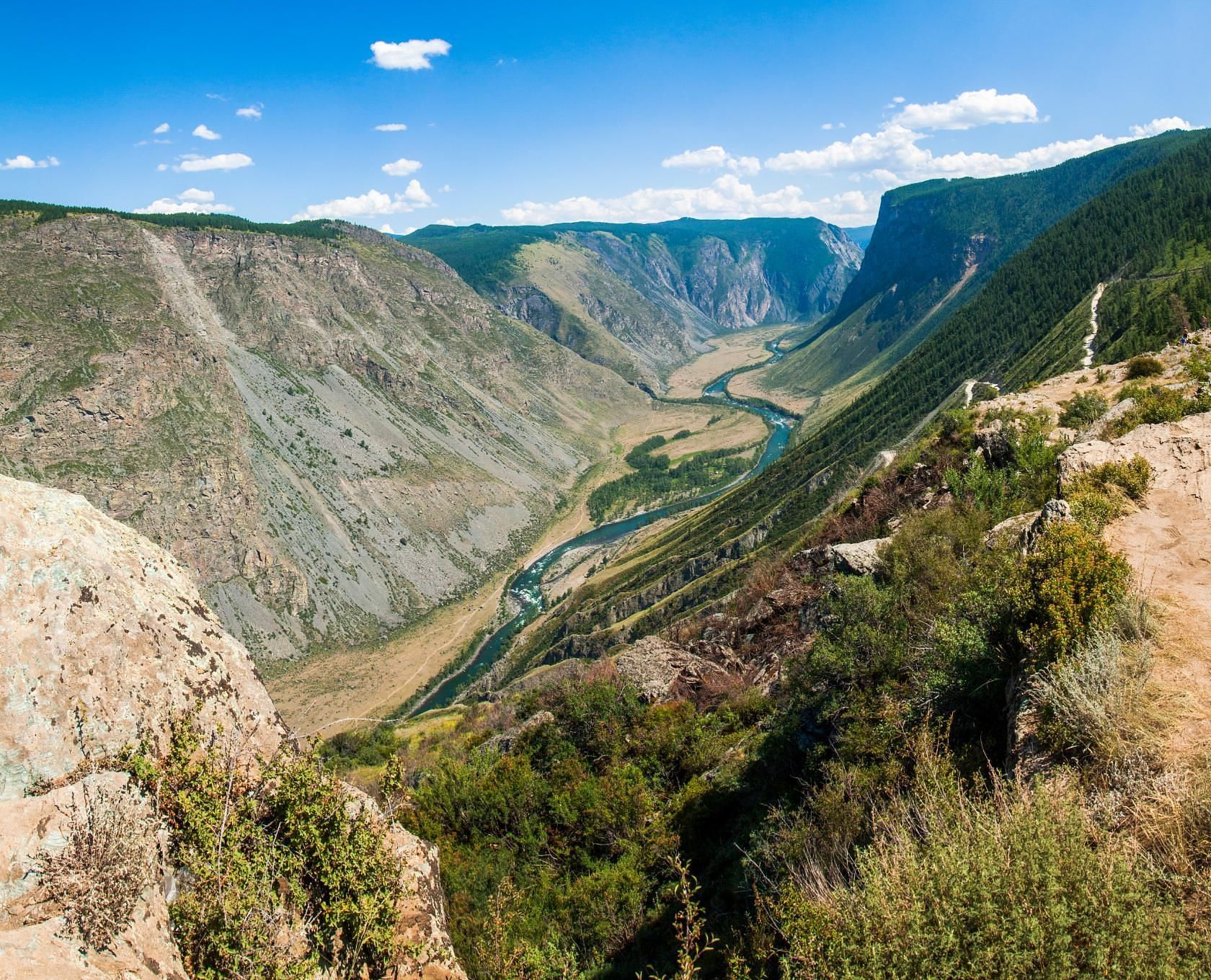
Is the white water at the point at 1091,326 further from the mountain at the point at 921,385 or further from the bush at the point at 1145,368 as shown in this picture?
the bush at the point at 1145,368

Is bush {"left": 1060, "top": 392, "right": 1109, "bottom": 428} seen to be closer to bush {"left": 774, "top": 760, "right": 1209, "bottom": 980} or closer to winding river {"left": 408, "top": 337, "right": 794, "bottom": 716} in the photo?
bush {"left": 774, "top": 760, "right": 1209, "bottom": 980}

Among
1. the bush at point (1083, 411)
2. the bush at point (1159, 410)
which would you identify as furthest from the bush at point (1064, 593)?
the bush at point (1083, 411)

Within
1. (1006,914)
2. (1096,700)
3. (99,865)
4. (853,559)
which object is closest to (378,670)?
(853,559)

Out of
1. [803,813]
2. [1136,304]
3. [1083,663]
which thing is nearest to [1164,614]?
[1083,663]

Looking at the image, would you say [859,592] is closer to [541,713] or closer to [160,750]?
[160,750]

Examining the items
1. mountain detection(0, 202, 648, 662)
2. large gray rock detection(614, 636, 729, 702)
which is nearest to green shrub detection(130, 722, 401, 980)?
large gray rock detection(614, 636, 729, 702)

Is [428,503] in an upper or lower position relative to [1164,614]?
lower
